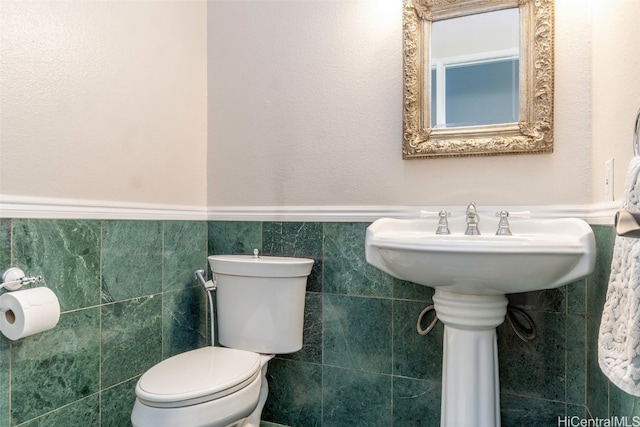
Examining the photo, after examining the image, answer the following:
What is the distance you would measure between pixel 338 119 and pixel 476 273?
96cm

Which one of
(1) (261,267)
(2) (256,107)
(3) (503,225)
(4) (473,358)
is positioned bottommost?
(4) (473,358)

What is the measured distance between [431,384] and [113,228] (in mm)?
1348

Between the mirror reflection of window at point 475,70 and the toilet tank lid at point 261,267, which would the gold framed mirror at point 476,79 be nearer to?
the mirror reflection of window at point 475,70

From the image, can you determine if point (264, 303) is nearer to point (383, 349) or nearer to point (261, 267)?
point (261, 267)

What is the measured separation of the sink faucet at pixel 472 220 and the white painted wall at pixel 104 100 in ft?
4.06

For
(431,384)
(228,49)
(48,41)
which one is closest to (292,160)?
(228,49)

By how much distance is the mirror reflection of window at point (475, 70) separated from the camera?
150cm

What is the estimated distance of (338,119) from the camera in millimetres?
1757

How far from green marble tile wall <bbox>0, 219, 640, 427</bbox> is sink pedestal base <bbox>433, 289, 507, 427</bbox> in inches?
11.3

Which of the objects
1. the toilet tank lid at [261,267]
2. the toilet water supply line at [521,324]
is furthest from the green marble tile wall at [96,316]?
the toilet water supply line at [521,324]

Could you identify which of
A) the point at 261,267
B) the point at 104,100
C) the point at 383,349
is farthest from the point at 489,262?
the point at 104,100

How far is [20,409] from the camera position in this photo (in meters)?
1.23

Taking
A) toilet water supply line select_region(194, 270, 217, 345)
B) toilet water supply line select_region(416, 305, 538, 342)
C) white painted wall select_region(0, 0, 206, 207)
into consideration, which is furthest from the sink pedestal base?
white painted wall select_region(0, 0, 206, 207)

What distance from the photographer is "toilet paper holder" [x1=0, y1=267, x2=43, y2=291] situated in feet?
3.87
